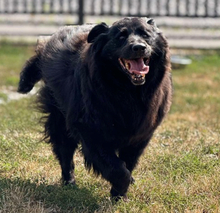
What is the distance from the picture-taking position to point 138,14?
47.7 feet

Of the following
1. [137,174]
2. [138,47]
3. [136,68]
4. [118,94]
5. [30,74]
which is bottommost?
[137,174]

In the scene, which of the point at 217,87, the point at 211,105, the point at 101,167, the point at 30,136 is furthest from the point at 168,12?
the point at 101,167

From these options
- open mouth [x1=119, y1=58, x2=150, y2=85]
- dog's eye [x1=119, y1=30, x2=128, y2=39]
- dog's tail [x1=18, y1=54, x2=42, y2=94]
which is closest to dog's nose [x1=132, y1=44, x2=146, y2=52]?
open mouth [x1=119, y1=58, x2=150, y2=85]

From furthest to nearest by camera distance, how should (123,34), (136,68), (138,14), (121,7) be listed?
(121,7)
(138,14)
(123,34)
(136,68)

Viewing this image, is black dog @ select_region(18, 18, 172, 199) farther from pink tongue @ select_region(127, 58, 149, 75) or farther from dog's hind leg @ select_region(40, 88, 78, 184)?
dog's hind leg @ select_region(40, 88, 78, 184)

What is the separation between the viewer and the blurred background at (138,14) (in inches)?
573

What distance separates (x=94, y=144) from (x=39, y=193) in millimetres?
647

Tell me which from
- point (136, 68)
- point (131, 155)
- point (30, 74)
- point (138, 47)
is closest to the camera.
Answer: point (138, 47)

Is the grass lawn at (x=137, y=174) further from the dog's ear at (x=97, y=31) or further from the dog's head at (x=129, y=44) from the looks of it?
the dog's ear at (x=97, y=31)

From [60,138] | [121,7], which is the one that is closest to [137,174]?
[60,138]

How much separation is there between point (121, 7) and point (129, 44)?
34.8 ft

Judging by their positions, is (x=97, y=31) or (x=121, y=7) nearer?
(x=97, y=31)

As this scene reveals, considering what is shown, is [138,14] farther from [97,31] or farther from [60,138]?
[97,31]

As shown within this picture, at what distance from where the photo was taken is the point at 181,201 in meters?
4.76
